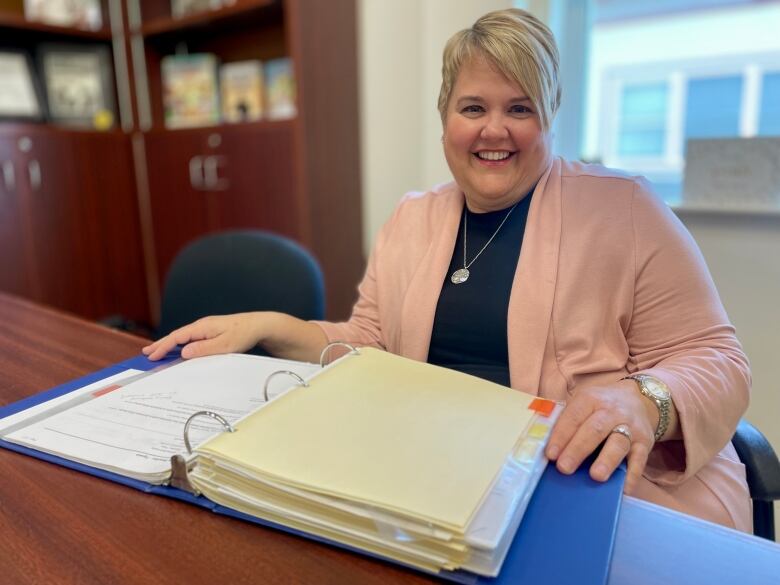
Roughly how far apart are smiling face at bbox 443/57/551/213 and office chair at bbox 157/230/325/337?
0.48 m

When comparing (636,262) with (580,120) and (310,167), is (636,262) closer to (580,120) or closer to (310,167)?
(580,120)

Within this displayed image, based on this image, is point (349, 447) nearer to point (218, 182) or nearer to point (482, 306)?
point (482, 306)

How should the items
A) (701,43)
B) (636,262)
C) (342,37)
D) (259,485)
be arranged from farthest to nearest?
(342,37) < (701,43) < (636,262) < (259,485)

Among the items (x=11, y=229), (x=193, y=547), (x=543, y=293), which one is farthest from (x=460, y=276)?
(x=11, y=229)

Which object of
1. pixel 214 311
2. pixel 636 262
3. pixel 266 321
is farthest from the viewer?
pixel 214 311

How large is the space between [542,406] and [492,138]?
19.2 inches

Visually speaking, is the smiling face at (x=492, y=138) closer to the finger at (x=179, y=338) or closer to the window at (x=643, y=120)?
the finger at (x=179, y=338)

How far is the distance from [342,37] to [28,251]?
1754 mm

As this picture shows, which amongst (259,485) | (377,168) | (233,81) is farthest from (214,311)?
(233,81)

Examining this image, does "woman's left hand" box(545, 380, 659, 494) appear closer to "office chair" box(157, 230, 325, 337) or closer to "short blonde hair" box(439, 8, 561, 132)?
"short blonde hair" box(439, 8, 561, 132)

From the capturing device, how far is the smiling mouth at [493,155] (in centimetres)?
96

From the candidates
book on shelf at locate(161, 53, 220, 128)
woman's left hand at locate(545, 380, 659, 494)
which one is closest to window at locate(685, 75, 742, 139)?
woman's left hand at locate(545, 380, 659, 494)

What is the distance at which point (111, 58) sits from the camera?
305 cm

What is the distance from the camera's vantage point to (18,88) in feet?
8.95
